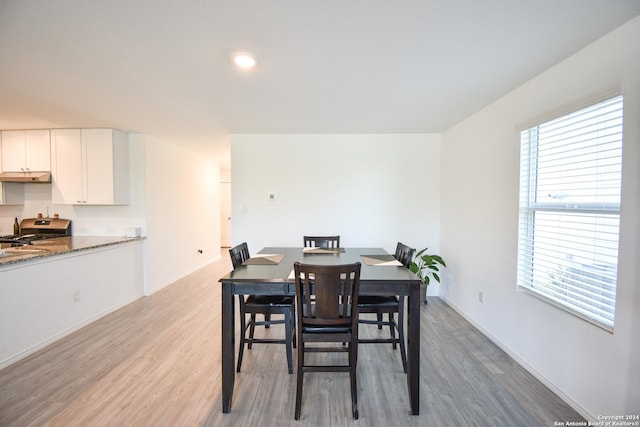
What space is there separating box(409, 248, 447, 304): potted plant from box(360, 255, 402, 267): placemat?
1078mm

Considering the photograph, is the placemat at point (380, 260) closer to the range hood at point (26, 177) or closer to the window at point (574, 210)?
the window at point (574, 210)

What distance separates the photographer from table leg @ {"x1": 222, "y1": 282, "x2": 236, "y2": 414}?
1.76 metres

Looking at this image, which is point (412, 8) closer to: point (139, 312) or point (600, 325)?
point (600, 325)

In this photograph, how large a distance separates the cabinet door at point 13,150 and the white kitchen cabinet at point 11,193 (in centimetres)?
23

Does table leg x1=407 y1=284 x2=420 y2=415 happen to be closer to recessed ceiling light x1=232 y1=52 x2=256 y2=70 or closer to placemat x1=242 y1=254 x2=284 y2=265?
placemat x1=242 y1=254 x2=284 y2=265

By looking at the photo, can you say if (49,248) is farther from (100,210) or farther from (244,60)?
(244,60)

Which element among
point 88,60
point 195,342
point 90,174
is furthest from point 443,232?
point 90,174

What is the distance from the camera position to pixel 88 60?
1890 millimetres

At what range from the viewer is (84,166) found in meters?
3.62

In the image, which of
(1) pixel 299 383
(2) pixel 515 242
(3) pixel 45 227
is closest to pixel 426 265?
(2) pixel 515 242

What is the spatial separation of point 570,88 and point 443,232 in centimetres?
229

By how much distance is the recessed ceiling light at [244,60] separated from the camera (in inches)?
71.8

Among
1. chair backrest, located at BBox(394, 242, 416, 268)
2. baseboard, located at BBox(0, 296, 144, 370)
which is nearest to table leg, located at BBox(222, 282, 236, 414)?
chair backrest, located at BBox(394, 242, 416, 268)

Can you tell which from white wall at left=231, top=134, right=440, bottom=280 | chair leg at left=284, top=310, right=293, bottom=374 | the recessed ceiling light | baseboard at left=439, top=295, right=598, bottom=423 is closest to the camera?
baseboard at left=439, top=295, right=598, bottom=423
